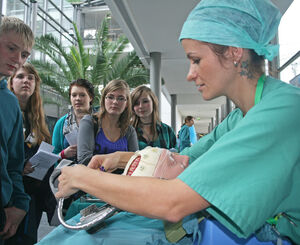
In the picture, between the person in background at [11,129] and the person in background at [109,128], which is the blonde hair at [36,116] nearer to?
the person in background at [109,128]

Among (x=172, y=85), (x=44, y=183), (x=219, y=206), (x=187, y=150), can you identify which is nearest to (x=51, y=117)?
(x=172, y=85)

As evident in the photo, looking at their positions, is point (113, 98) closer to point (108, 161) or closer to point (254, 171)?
point (108, 161)

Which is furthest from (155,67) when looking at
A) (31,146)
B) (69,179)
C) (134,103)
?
(69,179)

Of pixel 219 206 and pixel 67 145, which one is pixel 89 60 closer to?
pixel 67 145

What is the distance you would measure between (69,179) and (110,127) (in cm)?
175

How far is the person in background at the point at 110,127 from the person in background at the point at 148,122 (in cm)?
46

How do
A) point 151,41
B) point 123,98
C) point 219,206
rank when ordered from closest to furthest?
point 219,206
point 123,98
point 151,41

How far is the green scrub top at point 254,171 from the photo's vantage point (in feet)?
2.35

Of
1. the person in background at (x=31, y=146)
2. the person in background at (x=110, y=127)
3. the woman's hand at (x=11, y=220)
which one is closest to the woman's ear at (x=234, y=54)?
the woman's hand at (x=11, y=220)

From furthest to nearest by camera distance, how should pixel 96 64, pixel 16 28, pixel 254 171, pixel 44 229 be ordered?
pixel 96 64 → pixel 44 229 → pixel 16 28 → pixel 254 171

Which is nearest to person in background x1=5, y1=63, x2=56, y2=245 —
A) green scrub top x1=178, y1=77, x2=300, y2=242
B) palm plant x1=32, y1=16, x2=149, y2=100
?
green scrub top x1=178, y1=77, x2=300, y2=242

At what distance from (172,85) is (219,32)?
34.4 ft

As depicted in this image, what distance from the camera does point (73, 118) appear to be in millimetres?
3047

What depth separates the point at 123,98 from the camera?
278 centimetres
